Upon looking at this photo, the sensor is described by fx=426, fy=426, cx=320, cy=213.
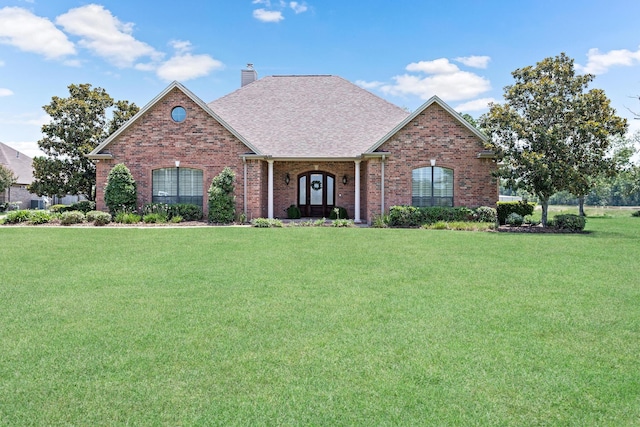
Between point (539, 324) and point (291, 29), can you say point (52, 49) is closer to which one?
point (291, 29)

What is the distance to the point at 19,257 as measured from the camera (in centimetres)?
985

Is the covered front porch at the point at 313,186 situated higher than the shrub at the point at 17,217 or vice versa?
the covered front porch at the point at 313,186

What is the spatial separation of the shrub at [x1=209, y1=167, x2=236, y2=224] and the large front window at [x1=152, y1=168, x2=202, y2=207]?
1.58 metres

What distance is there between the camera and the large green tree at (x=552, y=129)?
16.7m

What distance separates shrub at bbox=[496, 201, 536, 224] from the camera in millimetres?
20031

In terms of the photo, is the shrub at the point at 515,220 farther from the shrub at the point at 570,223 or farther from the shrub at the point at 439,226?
the shrub at the point at 439,226

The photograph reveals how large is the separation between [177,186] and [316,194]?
6.72 metres

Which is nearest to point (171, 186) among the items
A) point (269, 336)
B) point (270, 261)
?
point (270, 261)

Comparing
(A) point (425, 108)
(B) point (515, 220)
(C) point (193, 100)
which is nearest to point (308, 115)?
(C) point (193, 100)

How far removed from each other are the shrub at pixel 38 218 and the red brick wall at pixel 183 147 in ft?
8.97

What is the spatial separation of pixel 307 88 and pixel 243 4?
8967 millimetres

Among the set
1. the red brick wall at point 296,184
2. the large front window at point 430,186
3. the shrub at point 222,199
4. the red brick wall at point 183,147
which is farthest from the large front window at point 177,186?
the large front window at point 430,186

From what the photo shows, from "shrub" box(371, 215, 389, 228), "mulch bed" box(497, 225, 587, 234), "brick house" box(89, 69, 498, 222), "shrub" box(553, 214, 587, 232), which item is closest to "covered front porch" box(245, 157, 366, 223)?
"brick house" box(89, 69, 498, 222)

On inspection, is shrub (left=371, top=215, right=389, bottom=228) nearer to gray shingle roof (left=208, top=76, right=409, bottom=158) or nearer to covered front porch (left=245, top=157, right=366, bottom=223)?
covered front porch (left=245, top=157, right=366, bottom=223)
